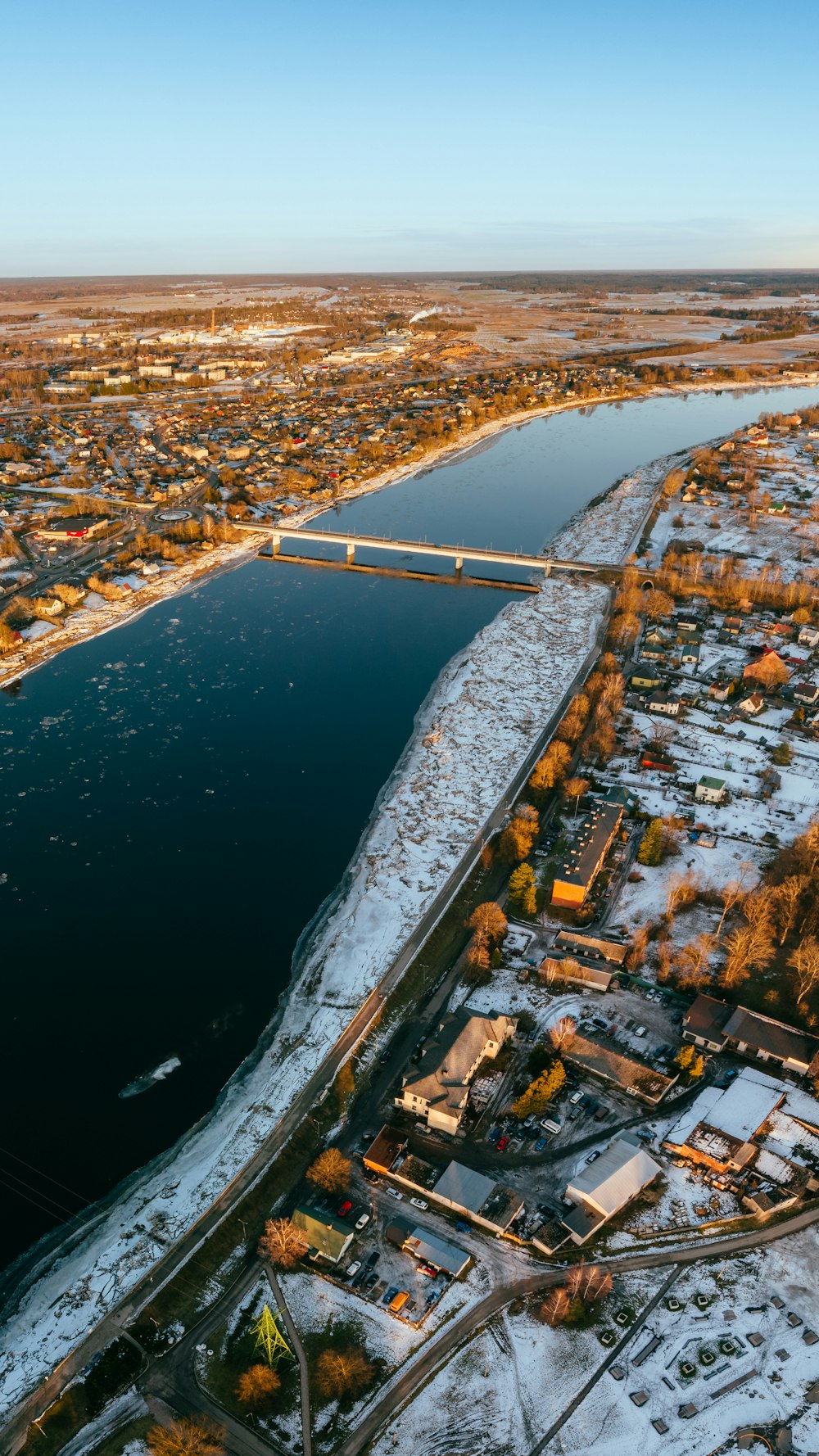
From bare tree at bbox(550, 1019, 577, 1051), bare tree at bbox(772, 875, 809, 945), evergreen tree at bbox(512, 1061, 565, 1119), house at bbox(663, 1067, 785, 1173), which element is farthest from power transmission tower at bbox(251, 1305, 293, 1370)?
bare tree at bbox(772, 875, 809, 945)

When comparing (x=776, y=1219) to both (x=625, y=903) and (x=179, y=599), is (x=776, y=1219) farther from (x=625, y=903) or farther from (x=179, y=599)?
(x=179, y=599)

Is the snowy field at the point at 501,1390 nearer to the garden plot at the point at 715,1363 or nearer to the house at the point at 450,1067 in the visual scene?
the garden plot at the point at 715,1363

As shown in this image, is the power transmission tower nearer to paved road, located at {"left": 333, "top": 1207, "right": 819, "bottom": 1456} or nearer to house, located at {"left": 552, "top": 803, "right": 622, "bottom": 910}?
paved road, located at {"left": 333, "top": 1207, "right": 819, "bottom": 1456}

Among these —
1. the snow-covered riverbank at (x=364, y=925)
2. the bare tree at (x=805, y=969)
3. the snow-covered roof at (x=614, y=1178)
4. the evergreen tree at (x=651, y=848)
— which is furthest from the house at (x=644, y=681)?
the snow-covered roof at (x=614, y=1178)

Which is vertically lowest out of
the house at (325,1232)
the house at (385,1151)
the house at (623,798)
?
the house at (325,1232)

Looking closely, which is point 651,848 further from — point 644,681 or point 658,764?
point 644,681
